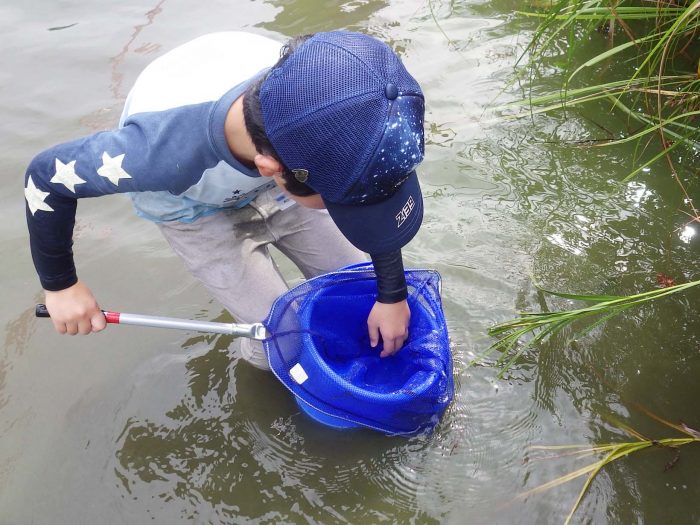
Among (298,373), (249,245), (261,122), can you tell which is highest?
(261,122)

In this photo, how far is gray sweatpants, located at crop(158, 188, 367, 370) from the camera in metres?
Answer: 2.04

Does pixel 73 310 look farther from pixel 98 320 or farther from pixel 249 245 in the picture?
pixel 249 245

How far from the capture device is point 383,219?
5.02 ft

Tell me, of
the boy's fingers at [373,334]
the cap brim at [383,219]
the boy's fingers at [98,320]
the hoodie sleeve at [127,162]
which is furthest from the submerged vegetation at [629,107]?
the boy's fingers at [98,320]

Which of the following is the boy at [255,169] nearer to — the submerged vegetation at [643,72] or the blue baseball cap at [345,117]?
the blue baseball cap at [345,117]

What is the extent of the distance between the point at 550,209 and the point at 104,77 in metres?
2.79

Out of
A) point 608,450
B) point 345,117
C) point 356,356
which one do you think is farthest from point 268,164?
point 608,450

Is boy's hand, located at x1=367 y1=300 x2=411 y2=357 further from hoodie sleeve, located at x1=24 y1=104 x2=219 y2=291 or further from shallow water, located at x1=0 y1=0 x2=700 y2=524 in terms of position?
hoodie sleeve, located at x1=24 y1=104 x2=219 y2=291

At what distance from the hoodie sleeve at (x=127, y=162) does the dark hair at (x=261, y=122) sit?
167 mm

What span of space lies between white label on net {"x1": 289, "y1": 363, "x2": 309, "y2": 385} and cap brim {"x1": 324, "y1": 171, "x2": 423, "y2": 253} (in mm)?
494

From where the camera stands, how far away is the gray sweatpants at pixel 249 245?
204cm

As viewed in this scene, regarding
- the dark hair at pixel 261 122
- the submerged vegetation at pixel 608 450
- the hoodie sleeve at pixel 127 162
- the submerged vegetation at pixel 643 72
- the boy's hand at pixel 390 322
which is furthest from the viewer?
the submerged vegetation at pixel 643 72

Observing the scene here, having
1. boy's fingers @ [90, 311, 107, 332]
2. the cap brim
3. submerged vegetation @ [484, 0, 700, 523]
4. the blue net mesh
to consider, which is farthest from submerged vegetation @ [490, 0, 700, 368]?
boy's fingers @ [90, 311, 107, 332]

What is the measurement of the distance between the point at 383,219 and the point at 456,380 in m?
0.91
